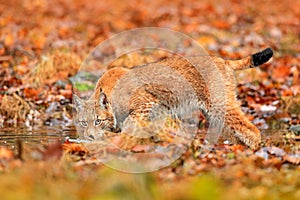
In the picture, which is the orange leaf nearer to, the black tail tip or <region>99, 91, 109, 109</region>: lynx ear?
<region>99, 91, 109, 109</region>: lynx ear

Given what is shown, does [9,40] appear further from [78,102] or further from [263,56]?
[263,56]

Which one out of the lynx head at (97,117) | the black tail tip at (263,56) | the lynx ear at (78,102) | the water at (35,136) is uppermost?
the black tail tip at (263,56)

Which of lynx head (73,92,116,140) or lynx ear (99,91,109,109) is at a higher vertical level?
lynx ear (99,91,109,109)

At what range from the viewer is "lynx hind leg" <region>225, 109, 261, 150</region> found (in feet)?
22.3

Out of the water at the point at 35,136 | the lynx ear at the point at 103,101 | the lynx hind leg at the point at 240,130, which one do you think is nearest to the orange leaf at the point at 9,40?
the water at the point at 35,136

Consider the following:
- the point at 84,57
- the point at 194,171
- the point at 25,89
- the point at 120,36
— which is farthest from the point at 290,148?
the point at 120,36

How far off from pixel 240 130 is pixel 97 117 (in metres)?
1.41

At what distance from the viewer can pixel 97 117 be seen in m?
6.89

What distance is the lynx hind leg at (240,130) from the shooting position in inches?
268

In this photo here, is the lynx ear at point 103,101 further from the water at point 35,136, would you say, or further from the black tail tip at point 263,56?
the black tail tip at point 263,56

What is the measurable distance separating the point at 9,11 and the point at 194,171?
1210cm

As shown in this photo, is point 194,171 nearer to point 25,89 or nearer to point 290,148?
point 290,148

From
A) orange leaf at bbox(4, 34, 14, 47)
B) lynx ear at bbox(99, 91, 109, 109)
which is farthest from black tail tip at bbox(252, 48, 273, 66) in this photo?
orange leaf at bbox(4, 34, 14, 47)

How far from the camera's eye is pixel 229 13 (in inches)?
666
